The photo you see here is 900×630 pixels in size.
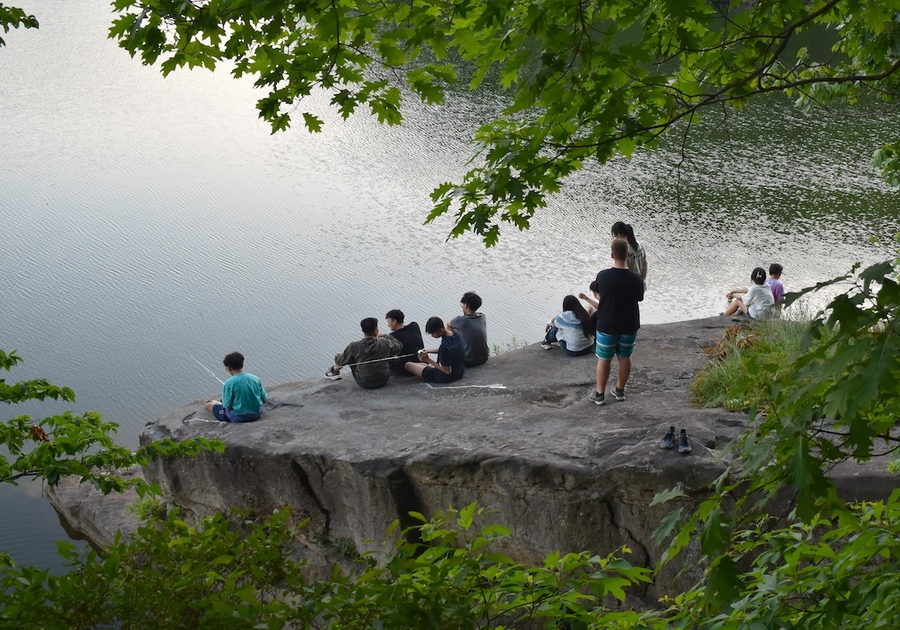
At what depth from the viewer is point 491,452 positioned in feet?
21.9

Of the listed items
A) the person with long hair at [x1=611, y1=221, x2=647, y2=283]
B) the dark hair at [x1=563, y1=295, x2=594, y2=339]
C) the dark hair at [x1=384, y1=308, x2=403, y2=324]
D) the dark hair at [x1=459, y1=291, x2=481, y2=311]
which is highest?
the person with long hair at [x1=611, y1=221, x2=647, y2=283]

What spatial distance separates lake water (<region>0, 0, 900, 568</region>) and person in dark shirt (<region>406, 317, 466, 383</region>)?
5.58 feet

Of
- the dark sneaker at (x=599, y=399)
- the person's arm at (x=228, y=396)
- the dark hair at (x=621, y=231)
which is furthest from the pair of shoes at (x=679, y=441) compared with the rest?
the person's arm at (x=228, y=396)

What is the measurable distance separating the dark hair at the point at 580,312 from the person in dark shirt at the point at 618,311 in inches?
56.4

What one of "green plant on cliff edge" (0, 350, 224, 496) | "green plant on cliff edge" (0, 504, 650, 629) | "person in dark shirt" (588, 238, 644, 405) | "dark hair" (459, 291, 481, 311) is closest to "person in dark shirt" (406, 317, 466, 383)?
"dark hair" (459, 291, 481, 311)

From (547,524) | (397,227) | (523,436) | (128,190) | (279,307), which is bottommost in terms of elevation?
(547,524)

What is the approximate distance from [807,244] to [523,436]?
8380mm

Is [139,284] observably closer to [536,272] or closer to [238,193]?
[238,193]

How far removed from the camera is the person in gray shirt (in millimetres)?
9227

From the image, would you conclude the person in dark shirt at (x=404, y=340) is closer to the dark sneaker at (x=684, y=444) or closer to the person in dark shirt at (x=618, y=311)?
the person in dark shirt at (x=618, y=311)

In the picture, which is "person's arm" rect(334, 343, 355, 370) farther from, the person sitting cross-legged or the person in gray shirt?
the person in gray shirt

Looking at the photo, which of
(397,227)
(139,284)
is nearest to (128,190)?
(139,284)

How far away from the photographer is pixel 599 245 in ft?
45.9

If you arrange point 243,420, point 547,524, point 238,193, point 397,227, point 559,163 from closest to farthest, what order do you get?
point 559,163 < point 547,524 < point 243,420 < point 397,227 < point 238,193
